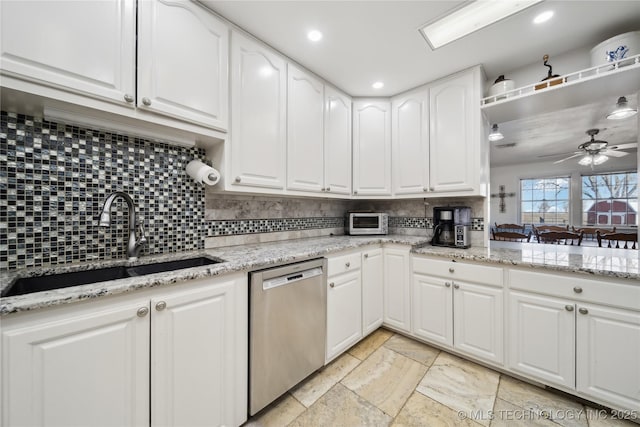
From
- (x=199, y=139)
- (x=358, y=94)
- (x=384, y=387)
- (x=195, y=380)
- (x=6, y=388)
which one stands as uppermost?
(x=358, y=94)

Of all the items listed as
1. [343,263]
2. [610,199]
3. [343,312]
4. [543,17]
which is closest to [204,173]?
[343,263]

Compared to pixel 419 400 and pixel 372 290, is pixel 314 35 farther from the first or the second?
pixel 419 400

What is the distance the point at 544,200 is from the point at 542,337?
6.09 meters

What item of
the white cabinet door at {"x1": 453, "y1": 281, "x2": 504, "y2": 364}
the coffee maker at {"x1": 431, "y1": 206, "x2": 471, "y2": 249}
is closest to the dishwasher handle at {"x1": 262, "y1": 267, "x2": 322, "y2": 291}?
the white cabinet door at {"x1": 453, "y1": 281, "x2": 504, "y2": 364}

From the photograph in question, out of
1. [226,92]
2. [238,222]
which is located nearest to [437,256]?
[238,222]

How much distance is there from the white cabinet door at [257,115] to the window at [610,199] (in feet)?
23.4

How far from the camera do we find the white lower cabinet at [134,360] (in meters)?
0.74

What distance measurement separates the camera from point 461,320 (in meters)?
1.81

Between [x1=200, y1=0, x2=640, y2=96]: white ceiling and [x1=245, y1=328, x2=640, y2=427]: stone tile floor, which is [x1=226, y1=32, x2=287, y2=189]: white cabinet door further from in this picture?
[x1=245, y1=328, x2=640, y2=427]: stone tile floor

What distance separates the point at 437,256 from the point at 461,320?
0.50 m

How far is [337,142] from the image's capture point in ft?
7.47

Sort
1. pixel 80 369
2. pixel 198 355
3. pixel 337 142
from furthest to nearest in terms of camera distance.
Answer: pixel 337 142 → pixel 198 355 → pixel 80 369

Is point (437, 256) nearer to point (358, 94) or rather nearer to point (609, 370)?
point (609, 370)

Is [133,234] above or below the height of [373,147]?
below
